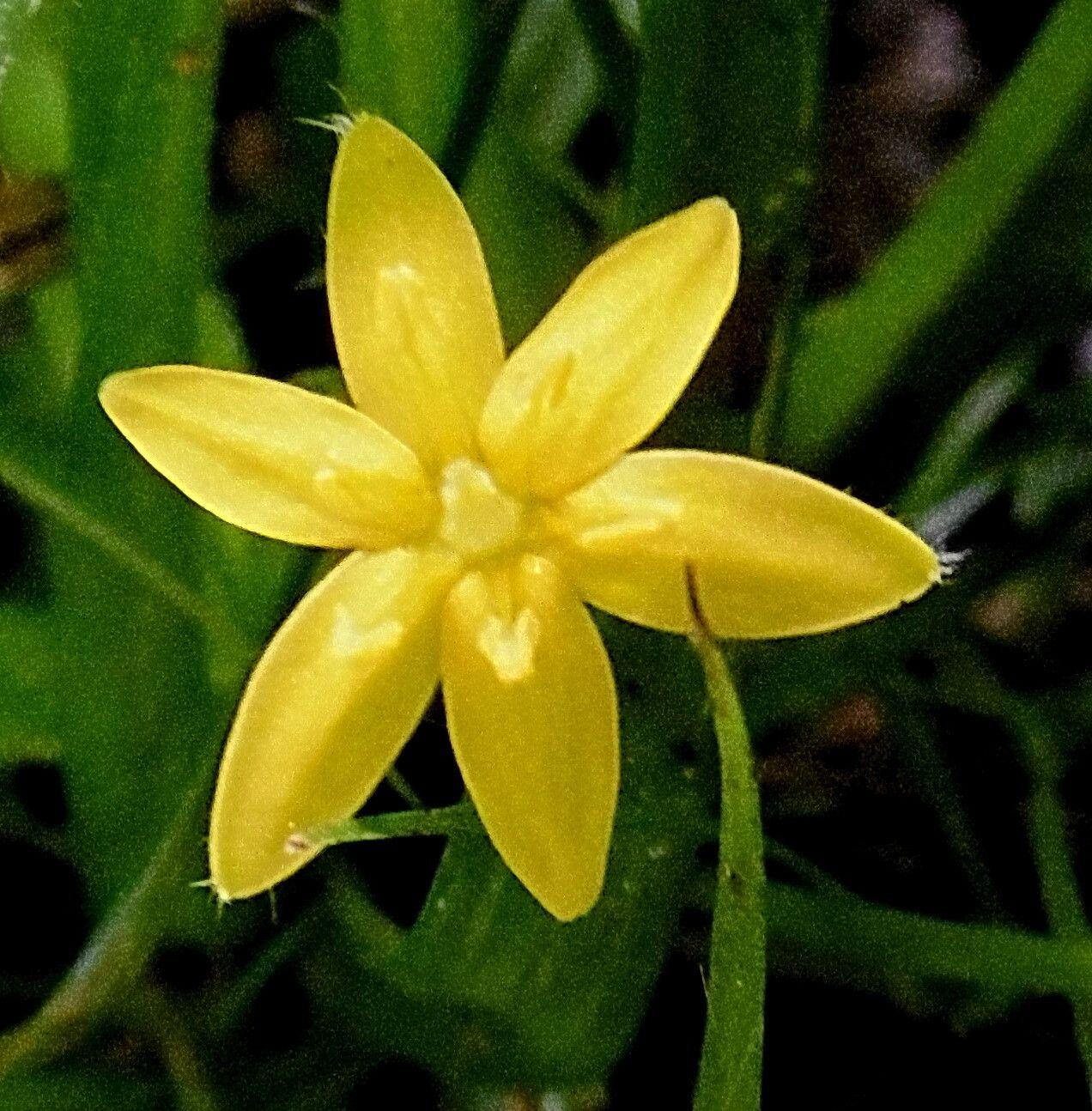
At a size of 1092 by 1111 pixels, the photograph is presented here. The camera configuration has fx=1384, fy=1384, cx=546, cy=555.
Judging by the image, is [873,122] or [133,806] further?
[873,122]

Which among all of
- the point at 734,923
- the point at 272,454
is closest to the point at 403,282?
the point at 272,454

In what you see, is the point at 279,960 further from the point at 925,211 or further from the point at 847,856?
the point at 925,211

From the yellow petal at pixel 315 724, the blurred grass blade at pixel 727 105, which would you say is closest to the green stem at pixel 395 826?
the yellow petal at pixel 315 724

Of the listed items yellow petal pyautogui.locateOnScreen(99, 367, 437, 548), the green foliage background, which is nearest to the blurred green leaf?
the green foliage background

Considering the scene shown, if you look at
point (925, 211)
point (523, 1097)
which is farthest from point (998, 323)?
point (523, 1097)

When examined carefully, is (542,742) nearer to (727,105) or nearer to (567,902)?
(567,902)

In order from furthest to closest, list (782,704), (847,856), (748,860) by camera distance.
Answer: (847,856), (782,704), (748,860)

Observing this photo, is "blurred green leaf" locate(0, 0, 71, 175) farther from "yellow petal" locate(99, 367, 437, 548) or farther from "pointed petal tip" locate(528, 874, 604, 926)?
"pointed petal tip" locate(528, 874, 604, 926)
